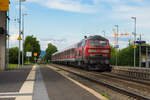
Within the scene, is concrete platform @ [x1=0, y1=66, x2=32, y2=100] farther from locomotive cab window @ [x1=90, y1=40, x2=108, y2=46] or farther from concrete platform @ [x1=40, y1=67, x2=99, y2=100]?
locomotive cab window @ [x1=90, y1=40, x2=108, y2=46]

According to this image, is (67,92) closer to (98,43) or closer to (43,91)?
(43,91)

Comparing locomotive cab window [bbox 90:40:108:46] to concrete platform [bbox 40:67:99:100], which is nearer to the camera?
concrete platform [bbox 40:67:99:100]

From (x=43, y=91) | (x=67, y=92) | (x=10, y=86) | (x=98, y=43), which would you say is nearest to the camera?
(x=67, y=92)

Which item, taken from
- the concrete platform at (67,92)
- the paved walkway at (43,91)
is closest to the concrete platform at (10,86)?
the paved walkway at (43,91)

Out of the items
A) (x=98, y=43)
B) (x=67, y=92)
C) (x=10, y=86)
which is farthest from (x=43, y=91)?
(x=98, y=43)

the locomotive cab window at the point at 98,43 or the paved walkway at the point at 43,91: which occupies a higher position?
the locomotive cab window at the point at 98,43

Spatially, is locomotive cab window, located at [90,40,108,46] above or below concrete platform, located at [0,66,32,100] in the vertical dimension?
above

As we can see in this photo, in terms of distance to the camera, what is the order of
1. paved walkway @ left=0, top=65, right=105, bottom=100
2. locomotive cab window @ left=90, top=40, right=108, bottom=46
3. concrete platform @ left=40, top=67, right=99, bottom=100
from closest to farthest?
paved walkway @ left=0, top=65, right=105, bottom=100
concrete platform @ left=40, top=67, right=99, bottom=100
locomotive cab window @ left=90, top=40, right=108, bottom=46

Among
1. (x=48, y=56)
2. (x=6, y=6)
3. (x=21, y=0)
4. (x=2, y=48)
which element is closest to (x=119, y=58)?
(x=21, y=0)

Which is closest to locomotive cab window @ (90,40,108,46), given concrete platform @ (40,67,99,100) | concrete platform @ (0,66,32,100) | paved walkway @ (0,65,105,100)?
concrete platform @ (0,66,32,100)

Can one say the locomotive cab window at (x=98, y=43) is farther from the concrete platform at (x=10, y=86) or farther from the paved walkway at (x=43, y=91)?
the paved walkway at (x=43, y=91)

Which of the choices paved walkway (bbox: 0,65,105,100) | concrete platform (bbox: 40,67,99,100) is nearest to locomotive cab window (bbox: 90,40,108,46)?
paved walkway (bbox: 0,65,105,100)

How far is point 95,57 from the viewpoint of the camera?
888 inches

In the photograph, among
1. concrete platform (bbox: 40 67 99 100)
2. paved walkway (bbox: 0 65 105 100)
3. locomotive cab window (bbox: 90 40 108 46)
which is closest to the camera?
paved walkway (bbox: 0 65 105 100)
